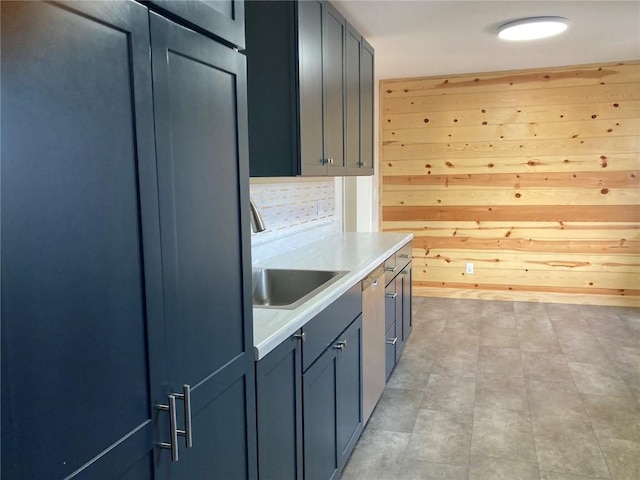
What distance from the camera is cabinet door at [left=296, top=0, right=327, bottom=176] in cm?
242

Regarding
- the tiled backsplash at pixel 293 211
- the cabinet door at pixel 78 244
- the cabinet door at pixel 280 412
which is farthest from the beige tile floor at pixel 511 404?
the cabinet door at pixel 78 244

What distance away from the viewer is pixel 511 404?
→ 3035 millimetres

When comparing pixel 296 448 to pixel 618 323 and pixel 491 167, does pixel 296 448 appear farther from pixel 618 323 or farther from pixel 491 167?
pixel 491 167

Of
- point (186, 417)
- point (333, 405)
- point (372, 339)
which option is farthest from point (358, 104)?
point (186, 417)

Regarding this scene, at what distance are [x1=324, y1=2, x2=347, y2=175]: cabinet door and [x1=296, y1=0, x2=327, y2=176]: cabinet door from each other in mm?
70

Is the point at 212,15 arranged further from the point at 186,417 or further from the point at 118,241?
the point at 186,417

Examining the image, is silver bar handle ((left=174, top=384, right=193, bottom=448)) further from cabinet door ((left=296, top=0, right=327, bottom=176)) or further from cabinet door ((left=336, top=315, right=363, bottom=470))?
cabinet door ((left=296, top=0, right=327, bottom=176))

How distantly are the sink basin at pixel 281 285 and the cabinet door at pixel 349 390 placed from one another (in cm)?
29

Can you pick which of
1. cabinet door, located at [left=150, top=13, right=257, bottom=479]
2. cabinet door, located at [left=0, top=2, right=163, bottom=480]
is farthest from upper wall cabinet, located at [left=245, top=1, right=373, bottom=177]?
cabinet door, located at [left=0, top=2, right=163, bottom=480]

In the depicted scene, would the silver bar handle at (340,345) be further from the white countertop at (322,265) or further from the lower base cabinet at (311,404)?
the white countertop at (322,265)

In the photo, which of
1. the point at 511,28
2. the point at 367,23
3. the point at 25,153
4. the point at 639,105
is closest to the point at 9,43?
the point at 25,153

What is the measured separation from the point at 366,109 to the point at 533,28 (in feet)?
3.90

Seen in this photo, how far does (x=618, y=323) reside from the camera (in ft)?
14.9

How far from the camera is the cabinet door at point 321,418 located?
181cm
